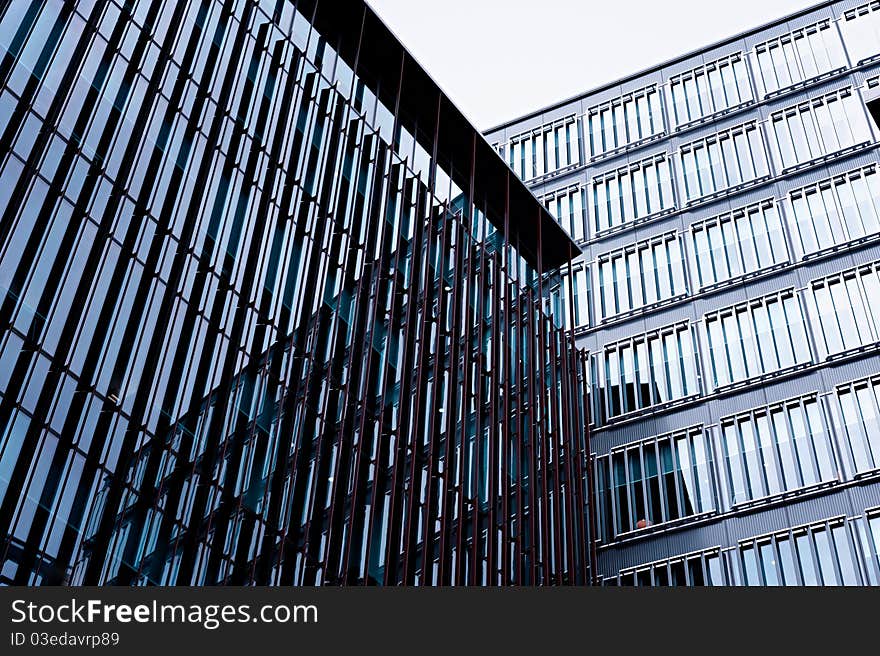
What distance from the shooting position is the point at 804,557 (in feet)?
148

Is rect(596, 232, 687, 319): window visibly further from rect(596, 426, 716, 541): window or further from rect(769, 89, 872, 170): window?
rect(596, 426, 716, 541): window

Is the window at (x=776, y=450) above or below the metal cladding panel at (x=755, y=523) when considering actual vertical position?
above

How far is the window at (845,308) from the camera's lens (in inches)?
1964

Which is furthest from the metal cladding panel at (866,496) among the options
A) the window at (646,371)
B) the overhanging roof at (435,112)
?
the overhanging roof at (435,112)

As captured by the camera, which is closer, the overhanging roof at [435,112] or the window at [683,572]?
the overhanging roof at [435,112]

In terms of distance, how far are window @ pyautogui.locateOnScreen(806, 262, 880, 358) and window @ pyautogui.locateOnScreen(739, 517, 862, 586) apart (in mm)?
8241

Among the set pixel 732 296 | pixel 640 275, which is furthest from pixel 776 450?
pixel 640 275

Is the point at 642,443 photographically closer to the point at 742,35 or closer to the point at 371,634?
the point at 742,35

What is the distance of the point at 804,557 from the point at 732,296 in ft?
45.2

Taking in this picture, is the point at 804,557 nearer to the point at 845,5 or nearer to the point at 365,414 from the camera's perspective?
the point at 365,414

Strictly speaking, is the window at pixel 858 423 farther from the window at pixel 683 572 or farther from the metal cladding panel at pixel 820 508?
the window at pixel 683 572

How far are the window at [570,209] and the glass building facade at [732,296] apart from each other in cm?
12

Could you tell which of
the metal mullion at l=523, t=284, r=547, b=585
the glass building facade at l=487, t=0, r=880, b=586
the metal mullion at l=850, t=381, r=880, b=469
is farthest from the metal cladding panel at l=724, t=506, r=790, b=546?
the metal mullion at l=523, t=284, r=547, b=585

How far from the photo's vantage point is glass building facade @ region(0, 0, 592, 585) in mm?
27188
